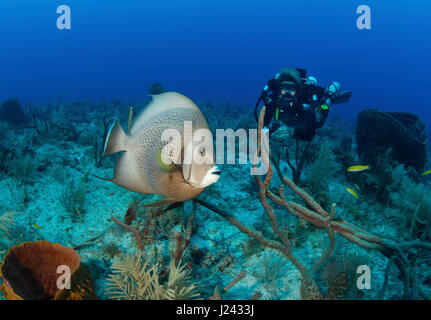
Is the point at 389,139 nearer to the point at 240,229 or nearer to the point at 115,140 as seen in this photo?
the point at 240,229

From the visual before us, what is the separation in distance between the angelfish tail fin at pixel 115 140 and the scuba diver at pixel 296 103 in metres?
3.61

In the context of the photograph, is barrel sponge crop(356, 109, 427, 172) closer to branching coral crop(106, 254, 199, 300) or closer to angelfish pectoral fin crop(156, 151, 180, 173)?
branching coral crop(106, 254, 199, 300)

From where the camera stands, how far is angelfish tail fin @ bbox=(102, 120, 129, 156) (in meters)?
1.58

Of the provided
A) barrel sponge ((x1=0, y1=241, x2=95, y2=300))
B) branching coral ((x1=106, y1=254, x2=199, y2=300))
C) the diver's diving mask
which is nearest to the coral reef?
branching coral ((x1=106, y1=254, x2=199, y2=300))

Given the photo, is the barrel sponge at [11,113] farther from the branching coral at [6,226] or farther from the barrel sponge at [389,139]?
the barrel sponge at [389,139]

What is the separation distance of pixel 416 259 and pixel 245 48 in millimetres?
137678

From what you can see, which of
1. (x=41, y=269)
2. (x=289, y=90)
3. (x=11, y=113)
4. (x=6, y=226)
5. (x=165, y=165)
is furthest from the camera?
(x=11, y=113)

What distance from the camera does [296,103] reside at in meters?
5.03

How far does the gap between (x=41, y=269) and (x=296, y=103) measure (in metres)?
5.00

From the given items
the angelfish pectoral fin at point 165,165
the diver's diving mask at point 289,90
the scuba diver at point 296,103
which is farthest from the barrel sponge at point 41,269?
the diver's diving mask at point 289,90

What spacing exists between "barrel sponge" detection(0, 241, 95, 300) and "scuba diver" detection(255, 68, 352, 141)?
395cm

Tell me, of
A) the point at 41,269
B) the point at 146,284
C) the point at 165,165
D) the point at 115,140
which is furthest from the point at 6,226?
the point at 165,165

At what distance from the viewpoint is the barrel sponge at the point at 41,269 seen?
198cm

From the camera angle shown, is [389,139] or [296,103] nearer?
[389,139]
